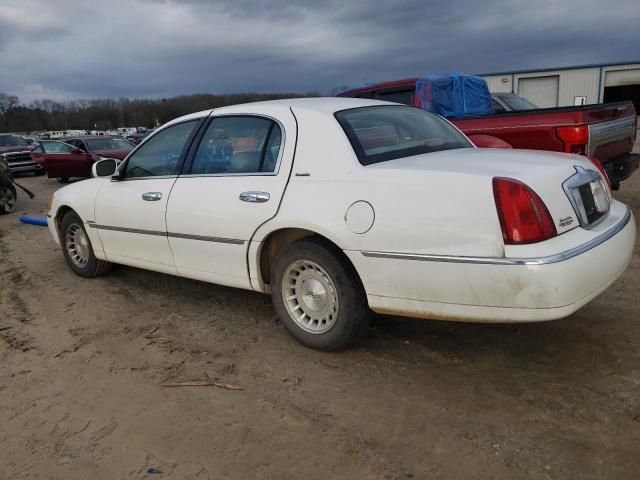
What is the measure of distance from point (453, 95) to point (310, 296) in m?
6.20

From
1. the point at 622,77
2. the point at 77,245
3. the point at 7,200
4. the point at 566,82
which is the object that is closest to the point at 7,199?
the point at 7,200

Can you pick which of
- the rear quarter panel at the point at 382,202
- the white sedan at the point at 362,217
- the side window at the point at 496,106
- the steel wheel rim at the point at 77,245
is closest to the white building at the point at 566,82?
the side window at the point at 496,106

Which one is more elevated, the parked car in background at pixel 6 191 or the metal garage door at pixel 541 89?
the metal garage door at pixel 541 89

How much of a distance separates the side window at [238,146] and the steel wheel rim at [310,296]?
28.7 inches

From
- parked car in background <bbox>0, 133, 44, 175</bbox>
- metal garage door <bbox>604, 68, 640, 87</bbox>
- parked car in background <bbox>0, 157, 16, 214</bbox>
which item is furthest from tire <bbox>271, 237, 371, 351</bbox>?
metal garage door <bbox>604, 68, 640, 87</bbox>

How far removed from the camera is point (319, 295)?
360cm

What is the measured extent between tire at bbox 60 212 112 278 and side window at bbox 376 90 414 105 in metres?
5.29

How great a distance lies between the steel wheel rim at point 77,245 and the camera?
5543 millimetres

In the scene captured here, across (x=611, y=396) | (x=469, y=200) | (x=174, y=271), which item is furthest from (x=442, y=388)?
(x=174, y=271)

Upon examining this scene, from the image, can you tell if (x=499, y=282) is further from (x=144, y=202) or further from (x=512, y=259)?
(x=144, y=202)

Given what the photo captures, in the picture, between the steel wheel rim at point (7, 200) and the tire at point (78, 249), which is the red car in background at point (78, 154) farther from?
the tire at point (78, 249)

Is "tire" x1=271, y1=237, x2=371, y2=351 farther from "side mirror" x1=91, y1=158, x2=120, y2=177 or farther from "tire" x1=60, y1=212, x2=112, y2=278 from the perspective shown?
"tire" x1=60, y1=212, x2=112, y2=278

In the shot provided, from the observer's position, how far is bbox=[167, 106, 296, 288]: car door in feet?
12.1

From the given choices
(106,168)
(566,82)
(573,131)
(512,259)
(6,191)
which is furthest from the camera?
(566,82)
